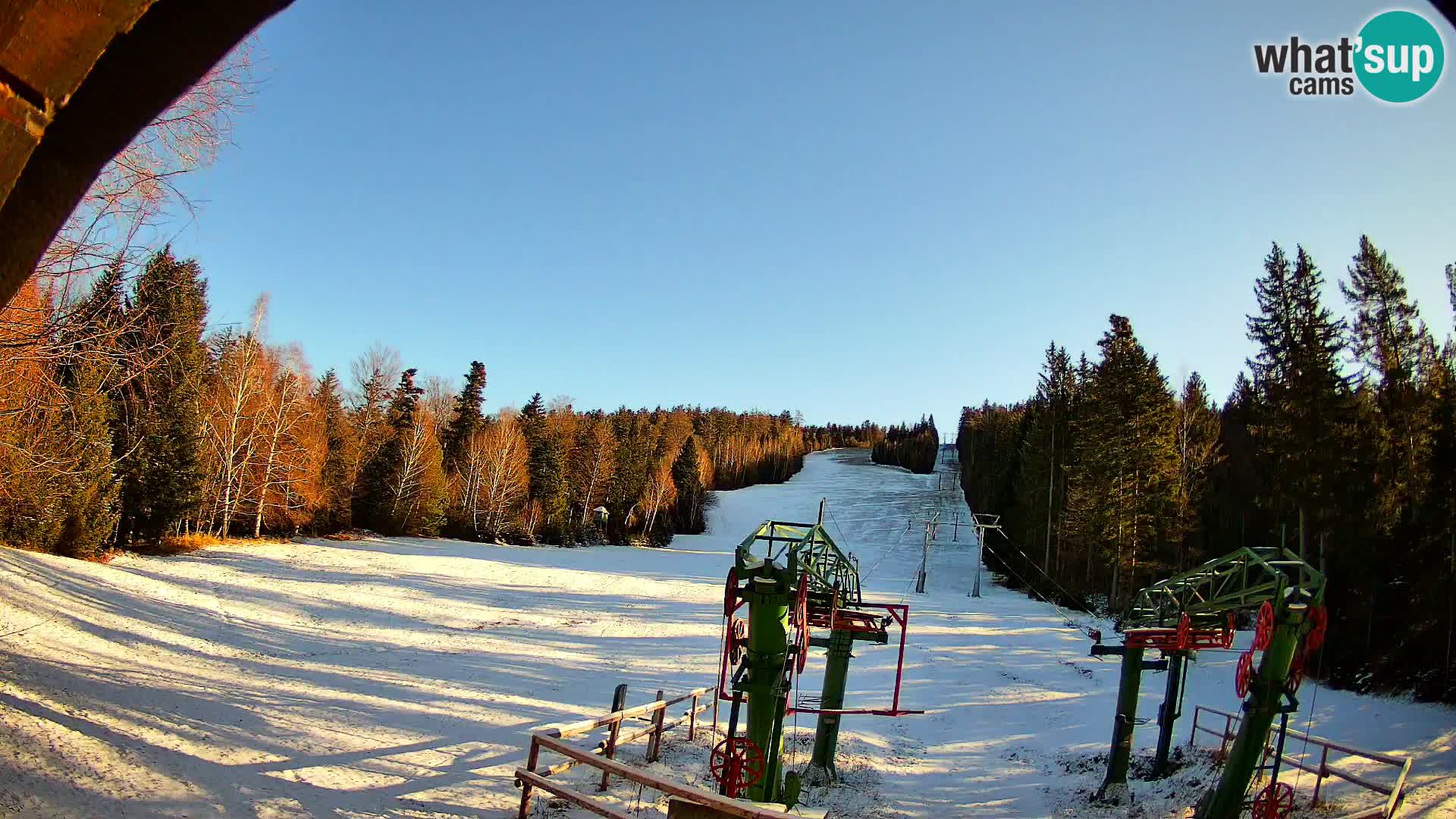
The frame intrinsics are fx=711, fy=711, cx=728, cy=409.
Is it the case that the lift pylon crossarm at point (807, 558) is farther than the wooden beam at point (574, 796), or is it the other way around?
the lift pylon crossarm at point (807, 558)

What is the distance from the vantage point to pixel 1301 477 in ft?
81.4

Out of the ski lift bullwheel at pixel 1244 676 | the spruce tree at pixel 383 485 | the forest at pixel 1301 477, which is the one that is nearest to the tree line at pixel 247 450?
the spruce tree at pixel 383 485

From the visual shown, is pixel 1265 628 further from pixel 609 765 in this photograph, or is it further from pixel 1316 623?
pixel 609 765

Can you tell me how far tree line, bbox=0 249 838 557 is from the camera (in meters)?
6.75

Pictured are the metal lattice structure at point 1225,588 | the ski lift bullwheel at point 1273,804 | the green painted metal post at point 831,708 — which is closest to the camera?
the ski lift bullwheel at point 1273,804

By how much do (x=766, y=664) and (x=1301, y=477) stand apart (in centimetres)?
2393

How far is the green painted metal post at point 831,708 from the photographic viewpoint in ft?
49.8

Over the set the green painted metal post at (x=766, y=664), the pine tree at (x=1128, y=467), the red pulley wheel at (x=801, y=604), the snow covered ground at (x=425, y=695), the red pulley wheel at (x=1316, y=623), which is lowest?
the snow covered ground at (x=425, y=695)

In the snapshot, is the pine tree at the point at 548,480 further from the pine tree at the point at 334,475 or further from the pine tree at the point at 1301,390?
the pine tree at the point at 1301,390

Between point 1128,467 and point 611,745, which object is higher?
point 1128,467

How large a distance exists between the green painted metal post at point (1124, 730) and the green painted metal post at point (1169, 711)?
58 centimetres

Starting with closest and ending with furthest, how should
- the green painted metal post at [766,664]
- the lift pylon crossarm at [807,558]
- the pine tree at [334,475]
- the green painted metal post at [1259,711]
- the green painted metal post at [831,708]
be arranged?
the green painted metal post at [766,664] < the lift pylon crossarm at [807,558] < the green painted metal post at [1259,711] < the green painted metal post at [831,708] < the pine tree at [334,475]

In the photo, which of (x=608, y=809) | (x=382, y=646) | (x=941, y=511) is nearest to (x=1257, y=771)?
(x=608, y=809)

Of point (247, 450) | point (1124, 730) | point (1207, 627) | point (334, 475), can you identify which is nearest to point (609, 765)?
point (1124, 730)
